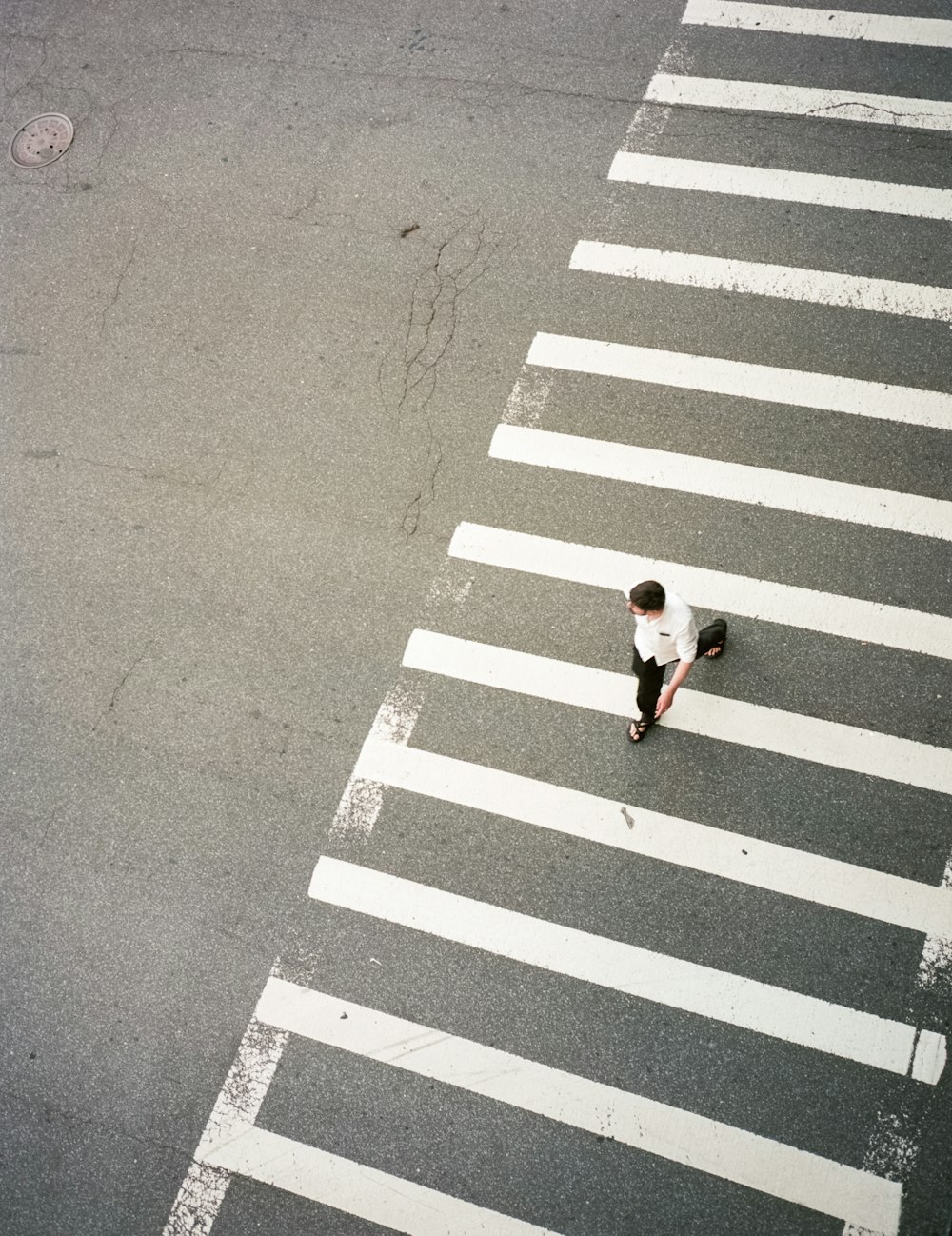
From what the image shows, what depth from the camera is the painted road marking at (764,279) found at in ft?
24.7

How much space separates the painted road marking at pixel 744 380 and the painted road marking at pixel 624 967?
4.39 metres

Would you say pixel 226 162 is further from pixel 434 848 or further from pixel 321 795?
pixel 434 848

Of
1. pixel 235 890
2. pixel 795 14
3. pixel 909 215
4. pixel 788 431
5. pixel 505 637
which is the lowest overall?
pixel 235 890

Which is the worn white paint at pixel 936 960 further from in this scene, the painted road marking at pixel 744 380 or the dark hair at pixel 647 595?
the painted road marking at pixel 744 380

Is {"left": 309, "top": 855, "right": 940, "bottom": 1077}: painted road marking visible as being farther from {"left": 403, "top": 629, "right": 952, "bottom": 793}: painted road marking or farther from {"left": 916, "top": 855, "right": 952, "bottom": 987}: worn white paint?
{"left": 403, "top": 629, "right": 952, "bottom": 793}: painted road marking

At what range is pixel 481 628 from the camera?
23.3 ft

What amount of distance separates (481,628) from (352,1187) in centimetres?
387

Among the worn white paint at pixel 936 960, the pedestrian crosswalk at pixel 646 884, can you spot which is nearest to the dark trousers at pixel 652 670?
the pedestrian crosswalk at pixel 646 884

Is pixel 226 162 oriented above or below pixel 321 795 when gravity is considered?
above

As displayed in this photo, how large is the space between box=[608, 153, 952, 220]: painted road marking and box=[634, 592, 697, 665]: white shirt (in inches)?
177

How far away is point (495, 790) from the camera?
663 cm

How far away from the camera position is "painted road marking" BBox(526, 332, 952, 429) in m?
7.22

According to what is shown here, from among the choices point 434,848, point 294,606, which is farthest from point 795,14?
point 434,848

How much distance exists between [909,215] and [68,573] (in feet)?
25.6
